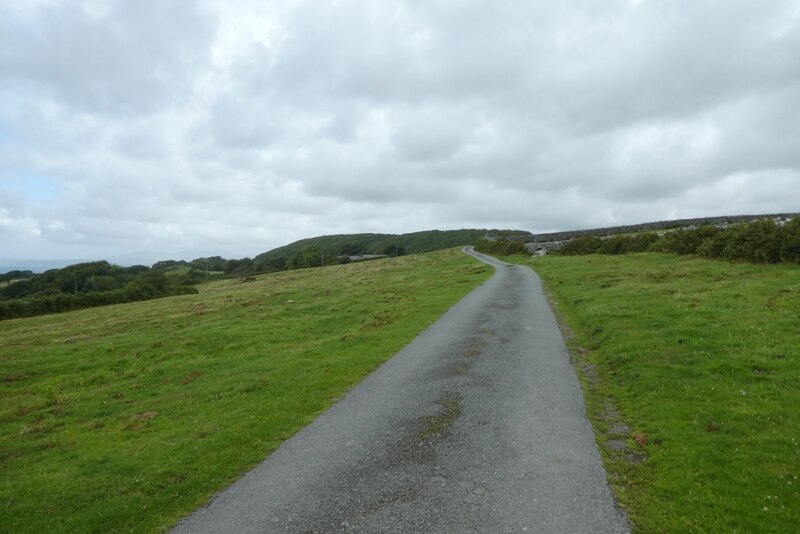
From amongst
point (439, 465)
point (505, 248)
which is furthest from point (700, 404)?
point (505, 248)

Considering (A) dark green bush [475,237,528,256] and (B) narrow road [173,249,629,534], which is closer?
(B) narrow road [173,249,629,534]

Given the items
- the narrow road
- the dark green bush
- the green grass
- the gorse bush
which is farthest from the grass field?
the dark green bush

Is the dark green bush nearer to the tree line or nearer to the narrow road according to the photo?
the tree line

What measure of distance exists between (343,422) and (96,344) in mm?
29940

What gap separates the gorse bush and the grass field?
13.2 meters

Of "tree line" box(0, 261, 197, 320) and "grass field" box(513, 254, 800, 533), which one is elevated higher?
"tree line" box(0, 261, 197, 320)

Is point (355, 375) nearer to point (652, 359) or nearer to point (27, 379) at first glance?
point (652, 359)

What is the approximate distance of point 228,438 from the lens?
39.9 ft

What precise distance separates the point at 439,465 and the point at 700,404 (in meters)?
7.42

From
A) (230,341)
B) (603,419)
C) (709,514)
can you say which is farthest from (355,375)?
(230,341)

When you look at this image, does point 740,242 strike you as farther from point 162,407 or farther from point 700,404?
point 162,407

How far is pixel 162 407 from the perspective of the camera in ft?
54.0

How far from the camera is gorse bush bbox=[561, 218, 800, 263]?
120 feet

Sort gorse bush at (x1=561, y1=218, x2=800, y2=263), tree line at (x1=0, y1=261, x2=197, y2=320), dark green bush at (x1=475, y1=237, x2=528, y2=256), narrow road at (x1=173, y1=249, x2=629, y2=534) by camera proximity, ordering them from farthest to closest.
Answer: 1. dark green bush at (x1=475, y1=237, x2=528, y2=256)
2. tree line at (x1=0, y1=261, x2=197, y2=320)
3. gorse bush at (x1=561, y1=218, x2=800, y2=263)
4. narrow road at (x1=173, y1=249, x2=629, y2=534)
